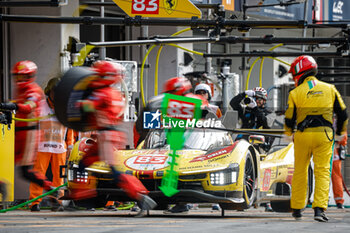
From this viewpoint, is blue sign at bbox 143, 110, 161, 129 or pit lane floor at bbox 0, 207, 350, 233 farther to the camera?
blue sign at bbox 143, 110, 161, 129

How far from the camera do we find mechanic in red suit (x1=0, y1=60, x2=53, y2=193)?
9094mm

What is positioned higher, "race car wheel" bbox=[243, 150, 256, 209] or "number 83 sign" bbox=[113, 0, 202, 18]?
"number 83 sign" bbox=[113, 0, 202, 18]

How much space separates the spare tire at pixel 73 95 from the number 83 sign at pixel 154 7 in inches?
166

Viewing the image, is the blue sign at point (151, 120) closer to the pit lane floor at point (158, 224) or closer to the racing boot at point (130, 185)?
the pit lane floor at point (158, 224)

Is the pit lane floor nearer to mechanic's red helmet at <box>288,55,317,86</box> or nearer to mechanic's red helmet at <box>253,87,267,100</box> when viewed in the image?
mechanic's red helmet at <box>288,55,317,86</box>

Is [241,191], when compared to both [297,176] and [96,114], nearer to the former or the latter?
[297,176]

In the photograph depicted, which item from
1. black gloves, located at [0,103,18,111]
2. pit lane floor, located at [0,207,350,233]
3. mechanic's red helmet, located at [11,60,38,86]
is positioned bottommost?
pit lane floor, located at [0,207,350,233]

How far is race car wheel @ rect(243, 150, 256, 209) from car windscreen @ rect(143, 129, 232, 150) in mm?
748

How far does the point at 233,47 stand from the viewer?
2684cm

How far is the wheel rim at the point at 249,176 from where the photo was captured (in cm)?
1077

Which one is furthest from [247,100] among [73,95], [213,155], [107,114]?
[73,95]

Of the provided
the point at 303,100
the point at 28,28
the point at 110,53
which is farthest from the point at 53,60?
the point at 303,100

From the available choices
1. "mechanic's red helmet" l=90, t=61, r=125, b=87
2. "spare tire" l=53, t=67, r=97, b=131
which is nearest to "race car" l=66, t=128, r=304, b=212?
"mechanic's red helmet" l=90, t=61, r=125, b=87

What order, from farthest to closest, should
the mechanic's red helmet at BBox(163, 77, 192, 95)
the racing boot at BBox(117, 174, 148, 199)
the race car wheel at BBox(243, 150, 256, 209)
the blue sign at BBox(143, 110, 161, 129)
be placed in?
the blue sign at BBox(143, 110, 161, 129) → the race car wheel at BBox(243, 150, 256, 209) → the mechanic's red helmet at BBox(163, 77, 192, 95) → the racing boot at BBox(117, 174, 148, 199)
